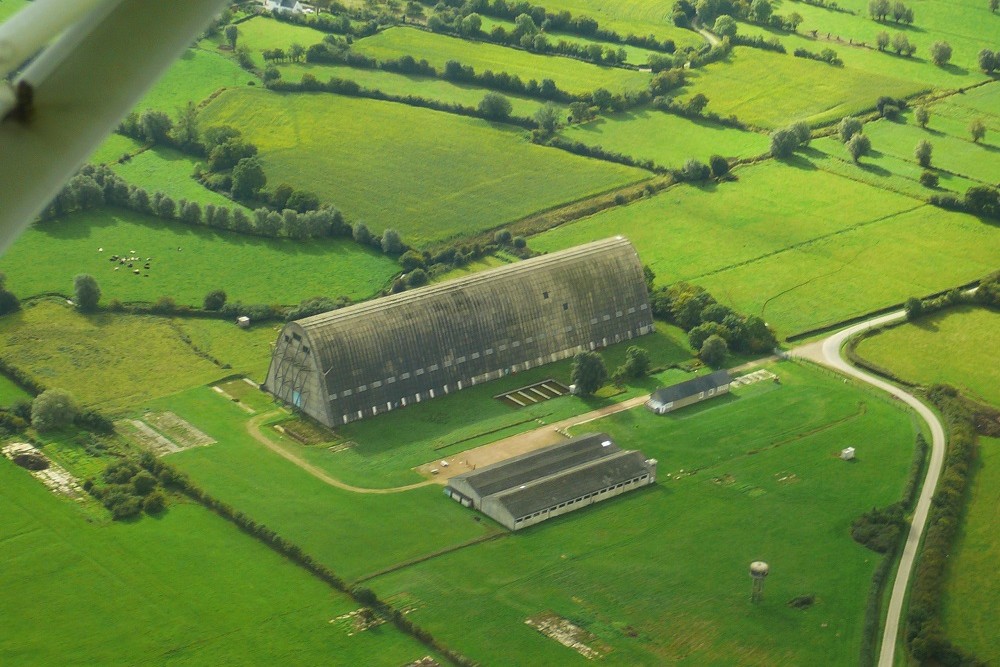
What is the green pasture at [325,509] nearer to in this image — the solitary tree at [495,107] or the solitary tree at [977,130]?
the solitary tree at [495,107]

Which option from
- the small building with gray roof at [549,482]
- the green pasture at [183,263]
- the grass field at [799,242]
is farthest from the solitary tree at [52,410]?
the grass field at [799,242]

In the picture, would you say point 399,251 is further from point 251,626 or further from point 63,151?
point 63,151

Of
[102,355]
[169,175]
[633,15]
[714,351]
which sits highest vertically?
[633,15]

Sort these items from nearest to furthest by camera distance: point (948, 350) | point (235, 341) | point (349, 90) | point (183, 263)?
point (235, 341) → point (948, 350) → point (183, 263) → point (349, 90)

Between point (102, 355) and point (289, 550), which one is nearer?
point (289, 550)

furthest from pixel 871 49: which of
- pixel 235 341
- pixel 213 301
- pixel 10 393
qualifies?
pixel 10 393

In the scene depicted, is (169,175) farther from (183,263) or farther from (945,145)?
(945,145)

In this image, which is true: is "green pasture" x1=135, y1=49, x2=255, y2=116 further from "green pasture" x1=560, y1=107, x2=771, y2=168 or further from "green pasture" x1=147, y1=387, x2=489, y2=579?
"green pasture" x1=147, y1=387, x2=489, y2=579
